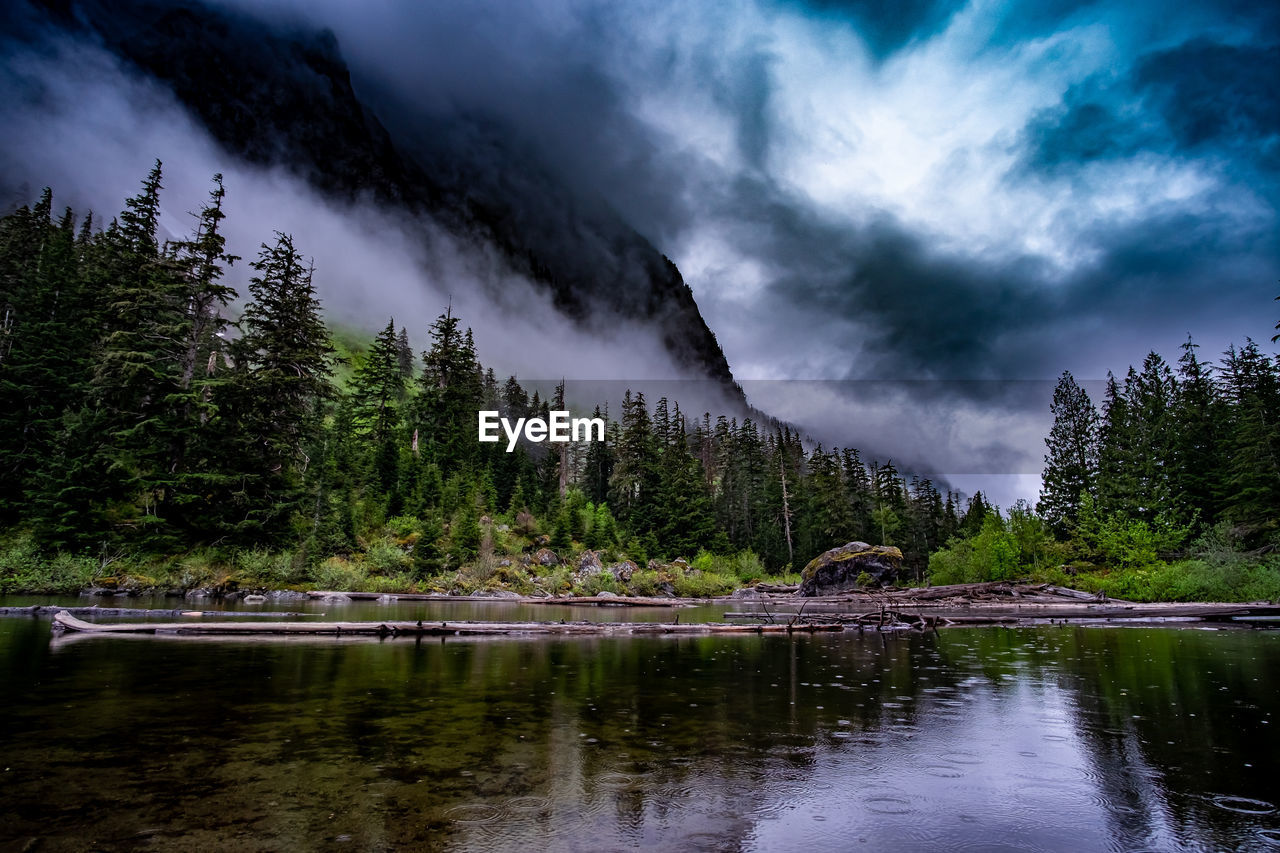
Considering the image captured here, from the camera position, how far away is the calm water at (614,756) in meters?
4.92

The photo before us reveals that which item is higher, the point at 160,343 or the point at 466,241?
the point at 466,241

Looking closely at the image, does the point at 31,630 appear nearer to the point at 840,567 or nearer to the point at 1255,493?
the point at 840,567

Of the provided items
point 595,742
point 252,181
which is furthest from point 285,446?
point 252,181

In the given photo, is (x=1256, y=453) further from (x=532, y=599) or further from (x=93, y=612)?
(x=93, y=612)

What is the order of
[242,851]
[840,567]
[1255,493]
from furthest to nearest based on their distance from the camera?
[840,567] < [1255,493] < [242,851]

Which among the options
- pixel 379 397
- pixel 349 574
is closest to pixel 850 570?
pixel 349 574

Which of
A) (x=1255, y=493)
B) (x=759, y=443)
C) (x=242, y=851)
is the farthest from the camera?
(x=759, y=443)

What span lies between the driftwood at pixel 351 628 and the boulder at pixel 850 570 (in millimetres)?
38423

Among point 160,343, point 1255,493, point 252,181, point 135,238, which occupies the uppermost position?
point 252,181

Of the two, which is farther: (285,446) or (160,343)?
(285,446)

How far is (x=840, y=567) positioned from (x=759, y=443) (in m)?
44.4

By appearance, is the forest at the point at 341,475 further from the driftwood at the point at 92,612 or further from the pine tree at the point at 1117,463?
the driftwood at the point at 92,612

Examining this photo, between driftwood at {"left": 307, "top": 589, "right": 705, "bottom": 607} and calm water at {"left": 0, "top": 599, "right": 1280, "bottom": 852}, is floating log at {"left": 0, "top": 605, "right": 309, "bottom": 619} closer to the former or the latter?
calm water at {"left": 0, "top": 599, "right": 1280, "bottom": 852}

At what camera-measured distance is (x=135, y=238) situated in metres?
43.6
